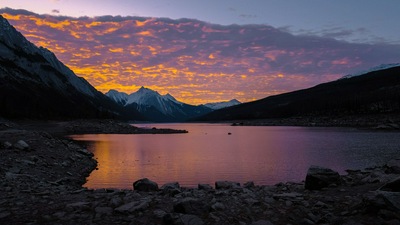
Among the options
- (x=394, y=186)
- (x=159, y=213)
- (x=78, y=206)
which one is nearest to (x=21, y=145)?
(x=78, y=206)

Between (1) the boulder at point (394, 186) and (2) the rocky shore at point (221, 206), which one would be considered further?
(1) the boulder at point (394, 186)

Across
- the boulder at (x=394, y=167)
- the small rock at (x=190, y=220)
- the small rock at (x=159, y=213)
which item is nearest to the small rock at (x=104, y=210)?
the small rock at (x=159, y=213)

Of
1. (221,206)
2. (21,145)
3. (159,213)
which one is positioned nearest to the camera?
(159,213)

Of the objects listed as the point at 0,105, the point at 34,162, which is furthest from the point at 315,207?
the point at 0,105

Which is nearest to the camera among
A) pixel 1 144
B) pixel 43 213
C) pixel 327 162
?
pixel 43 213

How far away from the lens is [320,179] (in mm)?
15891

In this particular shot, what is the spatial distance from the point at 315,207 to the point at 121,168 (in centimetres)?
2607

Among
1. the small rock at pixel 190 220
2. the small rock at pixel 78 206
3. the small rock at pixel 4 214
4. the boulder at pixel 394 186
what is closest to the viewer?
the small rock at pixel 190 220

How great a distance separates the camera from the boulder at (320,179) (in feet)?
52.0

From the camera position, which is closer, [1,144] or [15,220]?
[15,220]

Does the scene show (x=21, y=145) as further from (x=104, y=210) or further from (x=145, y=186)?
(x=104, y=210)

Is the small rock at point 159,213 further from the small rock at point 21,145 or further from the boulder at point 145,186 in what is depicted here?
the small rock at point 21,145

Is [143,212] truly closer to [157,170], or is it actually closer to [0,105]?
[157,170]

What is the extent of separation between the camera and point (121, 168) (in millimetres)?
34719
